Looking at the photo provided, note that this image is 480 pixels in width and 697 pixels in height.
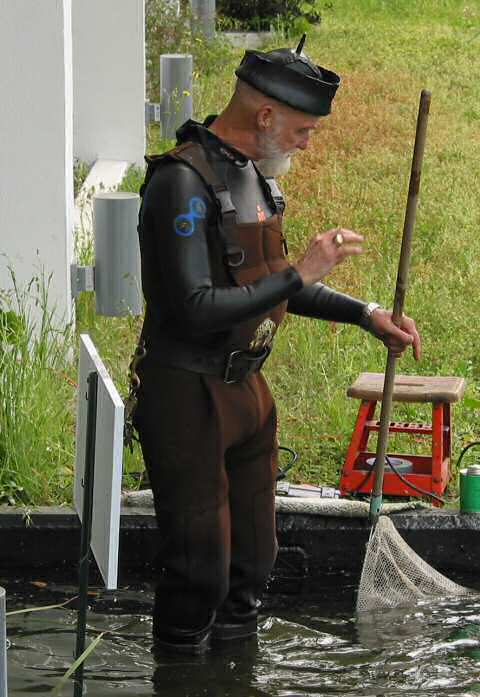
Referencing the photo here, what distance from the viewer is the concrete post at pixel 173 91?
12.0 m

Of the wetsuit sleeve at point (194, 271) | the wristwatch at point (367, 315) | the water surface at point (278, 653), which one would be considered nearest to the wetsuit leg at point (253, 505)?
the water surface at point (278, 653)

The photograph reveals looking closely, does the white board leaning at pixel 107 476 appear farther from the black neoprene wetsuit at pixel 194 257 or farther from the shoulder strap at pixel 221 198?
the shoulder strap at pixel 221 198

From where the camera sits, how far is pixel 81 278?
24.2 ft

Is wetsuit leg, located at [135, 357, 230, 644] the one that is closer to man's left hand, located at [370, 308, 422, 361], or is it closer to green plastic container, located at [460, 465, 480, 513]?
man's left hand, located at [370, 308, 422, 361]

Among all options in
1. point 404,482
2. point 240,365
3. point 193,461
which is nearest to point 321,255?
point 240,365

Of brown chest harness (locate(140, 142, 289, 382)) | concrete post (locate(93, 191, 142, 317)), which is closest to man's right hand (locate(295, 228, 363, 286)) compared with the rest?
brown chest harness (locate(140, 142, 289, 382))

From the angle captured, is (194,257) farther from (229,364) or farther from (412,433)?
(412,433)

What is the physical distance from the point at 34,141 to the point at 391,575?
9.67 feet

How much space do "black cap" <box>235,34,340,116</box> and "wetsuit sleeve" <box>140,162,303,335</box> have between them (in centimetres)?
→ 35

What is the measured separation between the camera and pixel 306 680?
15.8ft

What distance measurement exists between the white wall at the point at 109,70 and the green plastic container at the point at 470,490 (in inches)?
240

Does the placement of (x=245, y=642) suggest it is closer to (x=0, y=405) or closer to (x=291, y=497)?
(x=291, y=497)

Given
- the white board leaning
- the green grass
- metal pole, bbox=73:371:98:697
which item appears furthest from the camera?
the green grass

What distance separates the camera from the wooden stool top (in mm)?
5969
